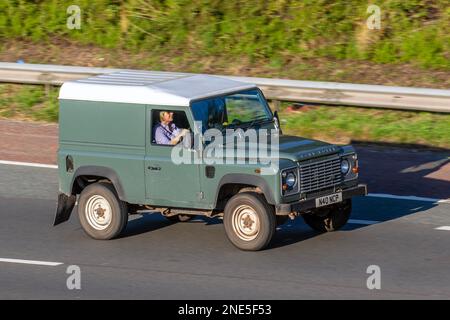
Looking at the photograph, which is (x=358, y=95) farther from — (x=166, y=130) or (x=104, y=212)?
(x=104, y=212)

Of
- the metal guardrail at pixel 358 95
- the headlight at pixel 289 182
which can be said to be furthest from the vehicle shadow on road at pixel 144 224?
the metal guardrail at pixel 358 95

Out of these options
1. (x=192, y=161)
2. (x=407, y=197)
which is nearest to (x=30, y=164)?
(x=192, y=161)

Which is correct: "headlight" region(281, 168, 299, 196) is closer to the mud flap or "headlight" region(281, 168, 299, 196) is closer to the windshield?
the windshield

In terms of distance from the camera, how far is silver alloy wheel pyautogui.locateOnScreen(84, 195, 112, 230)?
38.5 feet

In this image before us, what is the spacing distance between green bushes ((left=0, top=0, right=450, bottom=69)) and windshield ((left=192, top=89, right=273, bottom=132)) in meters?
8.66

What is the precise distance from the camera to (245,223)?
11.0 metres

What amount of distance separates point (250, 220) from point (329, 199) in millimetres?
905

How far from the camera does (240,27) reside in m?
21.6

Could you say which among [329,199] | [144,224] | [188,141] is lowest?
[144,224]

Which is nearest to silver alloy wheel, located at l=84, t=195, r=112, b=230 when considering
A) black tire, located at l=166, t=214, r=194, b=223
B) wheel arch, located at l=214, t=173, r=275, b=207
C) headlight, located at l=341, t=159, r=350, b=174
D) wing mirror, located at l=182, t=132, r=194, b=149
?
black tire, located at l=166, t=214, r=194, b=223

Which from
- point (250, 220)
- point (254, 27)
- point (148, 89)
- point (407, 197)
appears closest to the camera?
point (250, 220)

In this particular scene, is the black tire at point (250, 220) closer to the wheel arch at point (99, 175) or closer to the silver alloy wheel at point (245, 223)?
the silver alloy wheel at point (245, 223)

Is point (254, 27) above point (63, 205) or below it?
above
